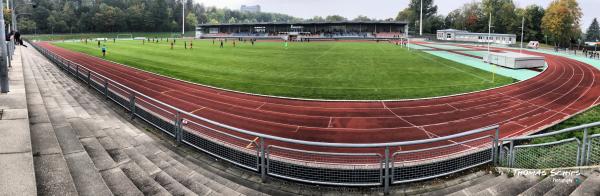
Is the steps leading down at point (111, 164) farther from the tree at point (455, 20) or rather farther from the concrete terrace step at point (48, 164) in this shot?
the tree at point (455, 20)

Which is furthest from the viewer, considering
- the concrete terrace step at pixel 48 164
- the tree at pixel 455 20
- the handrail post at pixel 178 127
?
the tree at pixel 455 20

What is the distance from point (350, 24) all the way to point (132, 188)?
109m

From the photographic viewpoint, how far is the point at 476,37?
81375 millimetres

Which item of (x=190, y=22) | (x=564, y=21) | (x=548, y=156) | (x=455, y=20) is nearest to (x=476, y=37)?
(x=564, y=21)

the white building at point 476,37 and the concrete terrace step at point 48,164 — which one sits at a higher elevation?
the white building at point 476,37

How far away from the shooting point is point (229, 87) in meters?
21.2

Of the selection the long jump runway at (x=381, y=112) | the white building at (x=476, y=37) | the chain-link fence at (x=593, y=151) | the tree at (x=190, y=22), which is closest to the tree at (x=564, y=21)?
the white building at (x=476, y=37)

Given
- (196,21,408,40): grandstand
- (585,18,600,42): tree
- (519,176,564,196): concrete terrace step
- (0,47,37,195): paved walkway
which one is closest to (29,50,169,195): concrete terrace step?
(0,47,37,195): paved walkway

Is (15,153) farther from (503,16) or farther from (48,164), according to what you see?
(503,16)

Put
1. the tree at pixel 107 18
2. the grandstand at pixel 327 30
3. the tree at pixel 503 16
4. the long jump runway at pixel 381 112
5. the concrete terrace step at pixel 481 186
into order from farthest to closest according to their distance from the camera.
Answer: the tree at pixel 107 18 < the grandstand at pixel 327 30 < the tree at pixel 503 16 < the long jump runway at pixel 381 112 < the concrete terrace step at pixel 481 186

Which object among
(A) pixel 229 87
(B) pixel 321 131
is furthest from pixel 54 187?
(A) pixel 229 87

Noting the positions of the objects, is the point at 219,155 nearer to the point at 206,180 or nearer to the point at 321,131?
the point at 206,180

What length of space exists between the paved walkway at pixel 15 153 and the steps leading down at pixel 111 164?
0.25 metres

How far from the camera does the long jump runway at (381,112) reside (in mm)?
13031
